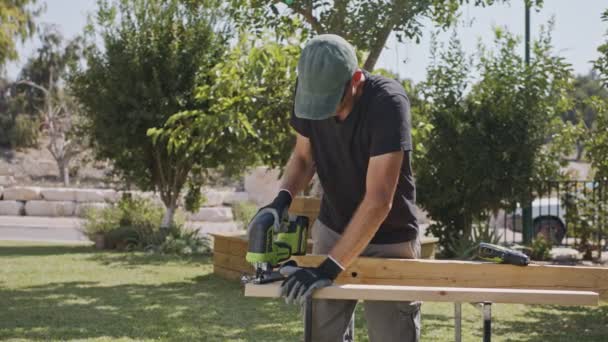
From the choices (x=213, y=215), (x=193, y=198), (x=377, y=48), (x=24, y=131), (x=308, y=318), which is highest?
(x=24, y=131)

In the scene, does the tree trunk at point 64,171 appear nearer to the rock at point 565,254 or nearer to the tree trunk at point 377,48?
the rock at point 565,254

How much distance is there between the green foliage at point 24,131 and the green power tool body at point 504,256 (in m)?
36.8

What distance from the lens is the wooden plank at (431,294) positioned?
3.03 metres

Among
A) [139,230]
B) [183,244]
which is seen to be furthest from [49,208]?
[183,244]

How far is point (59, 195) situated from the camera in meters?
22.7

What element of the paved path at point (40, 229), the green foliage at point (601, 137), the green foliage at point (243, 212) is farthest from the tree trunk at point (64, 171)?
the green foliage at point (601, 137)

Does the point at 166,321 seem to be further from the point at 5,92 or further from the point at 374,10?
the point at 5,92

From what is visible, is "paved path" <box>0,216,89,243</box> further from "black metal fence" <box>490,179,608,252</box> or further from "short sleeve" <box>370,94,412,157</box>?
"short sleeve" <box>370,94,412,157</box>

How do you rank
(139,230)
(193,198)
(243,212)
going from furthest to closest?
(243,212), (193,198), (139,230)

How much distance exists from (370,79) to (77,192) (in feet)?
→ 66.6

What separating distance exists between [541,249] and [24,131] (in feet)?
102

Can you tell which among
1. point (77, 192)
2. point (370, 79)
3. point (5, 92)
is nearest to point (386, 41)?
point (370, 79)

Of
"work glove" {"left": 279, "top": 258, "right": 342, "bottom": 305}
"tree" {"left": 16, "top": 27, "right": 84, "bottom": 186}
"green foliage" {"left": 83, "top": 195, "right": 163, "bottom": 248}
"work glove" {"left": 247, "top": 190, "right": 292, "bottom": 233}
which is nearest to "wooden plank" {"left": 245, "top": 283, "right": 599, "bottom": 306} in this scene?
"work glove" {"left": 279, "top": 258, "right": 342, "bottom": 305}

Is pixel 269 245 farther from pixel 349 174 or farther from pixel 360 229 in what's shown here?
pixel 349 174
